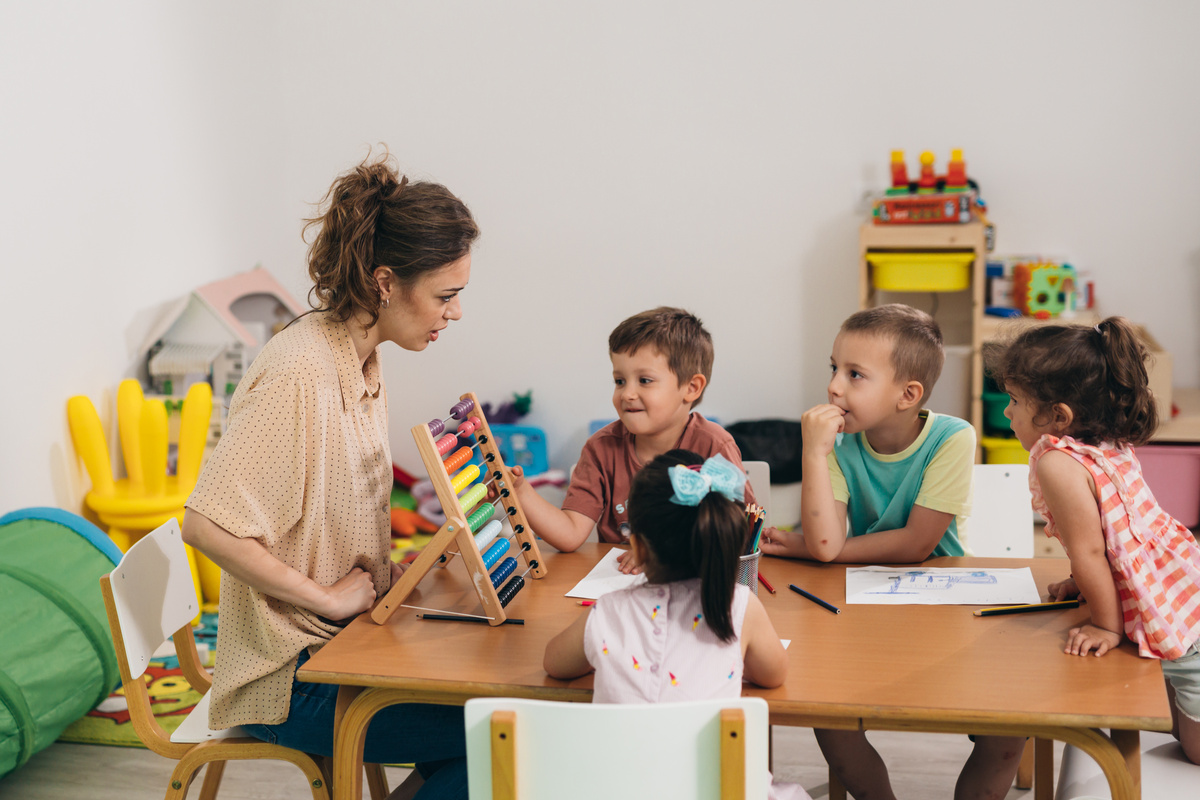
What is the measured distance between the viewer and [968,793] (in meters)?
1.77

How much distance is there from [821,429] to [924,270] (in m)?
2.17

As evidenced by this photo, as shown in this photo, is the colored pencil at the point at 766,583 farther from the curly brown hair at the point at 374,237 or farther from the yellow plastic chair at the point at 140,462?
the yellow plastic chair at the point at 140,462

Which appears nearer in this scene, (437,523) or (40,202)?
(40,202)

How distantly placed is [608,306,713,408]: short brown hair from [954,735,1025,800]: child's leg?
0.84 meters

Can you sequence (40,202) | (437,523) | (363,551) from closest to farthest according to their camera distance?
(363,551), (40,202), (437,523)

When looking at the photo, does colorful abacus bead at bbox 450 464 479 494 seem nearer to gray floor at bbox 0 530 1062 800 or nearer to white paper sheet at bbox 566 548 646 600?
white paper sheet at bbox 566 548 646 600

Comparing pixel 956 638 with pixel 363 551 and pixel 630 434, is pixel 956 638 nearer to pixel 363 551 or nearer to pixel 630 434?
pixel 630 434

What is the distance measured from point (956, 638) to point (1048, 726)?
0.21 metres

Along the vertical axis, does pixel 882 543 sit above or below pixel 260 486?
below

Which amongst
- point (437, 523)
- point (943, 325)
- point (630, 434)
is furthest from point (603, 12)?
point (630, 434)

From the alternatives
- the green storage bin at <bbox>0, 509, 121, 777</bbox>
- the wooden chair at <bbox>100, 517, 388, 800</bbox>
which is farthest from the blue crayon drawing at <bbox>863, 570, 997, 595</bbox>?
the green storage bin at <bbox>0, 509, 121, 777</bbox>

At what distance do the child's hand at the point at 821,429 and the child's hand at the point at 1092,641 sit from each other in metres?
0.50

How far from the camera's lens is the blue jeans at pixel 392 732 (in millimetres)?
1540

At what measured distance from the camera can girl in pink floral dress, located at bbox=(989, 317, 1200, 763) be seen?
4.51 feet
